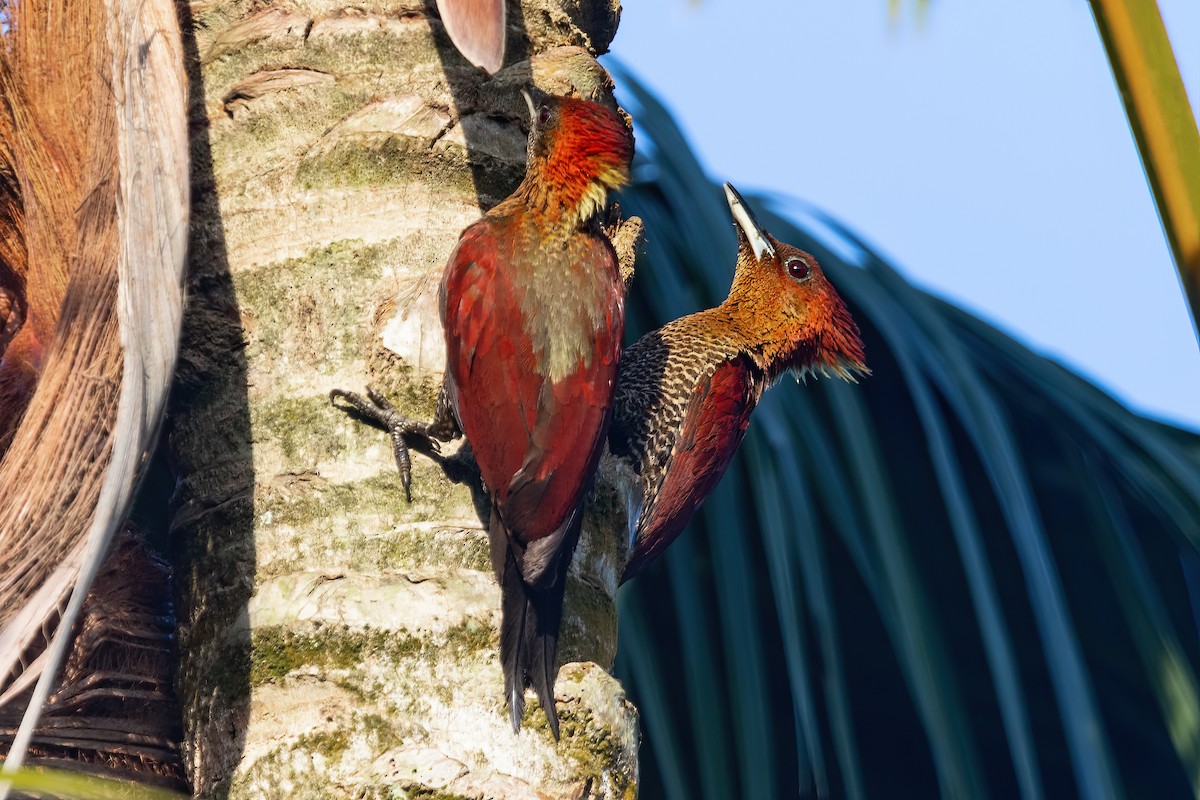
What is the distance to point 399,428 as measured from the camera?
185 centimetres

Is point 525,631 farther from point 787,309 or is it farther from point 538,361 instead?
point 787,309

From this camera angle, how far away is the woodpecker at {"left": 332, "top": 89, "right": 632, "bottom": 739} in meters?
1.86

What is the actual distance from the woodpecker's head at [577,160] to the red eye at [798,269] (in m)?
1.14

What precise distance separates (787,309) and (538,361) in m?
1.54

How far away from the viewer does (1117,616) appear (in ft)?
10.9

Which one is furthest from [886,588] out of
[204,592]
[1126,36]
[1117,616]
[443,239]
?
[1126,36]

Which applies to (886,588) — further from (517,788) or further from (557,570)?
(517,788)

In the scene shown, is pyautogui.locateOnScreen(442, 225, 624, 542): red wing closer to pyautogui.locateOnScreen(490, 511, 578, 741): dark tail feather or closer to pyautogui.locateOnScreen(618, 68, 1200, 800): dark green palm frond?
pyautogui.locateOnScreen(490, 511, 578, 741): dark tail feather

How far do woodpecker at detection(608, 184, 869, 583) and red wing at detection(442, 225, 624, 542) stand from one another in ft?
2.47

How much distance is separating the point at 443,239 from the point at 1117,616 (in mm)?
2147

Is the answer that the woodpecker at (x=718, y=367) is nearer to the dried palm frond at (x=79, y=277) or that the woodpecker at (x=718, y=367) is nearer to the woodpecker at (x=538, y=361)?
the woodpecker at (x=538, y=361)

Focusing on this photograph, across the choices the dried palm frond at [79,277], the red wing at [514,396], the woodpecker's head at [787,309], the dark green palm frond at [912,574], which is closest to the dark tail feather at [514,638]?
the red wing at [514,396]

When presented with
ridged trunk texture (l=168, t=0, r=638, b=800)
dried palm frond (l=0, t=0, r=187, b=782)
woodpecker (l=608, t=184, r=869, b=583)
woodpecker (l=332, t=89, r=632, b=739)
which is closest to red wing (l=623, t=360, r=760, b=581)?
woodpecker (l=608, t=184, r=869, b=583)

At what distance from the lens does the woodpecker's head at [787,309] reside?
3572 mm
